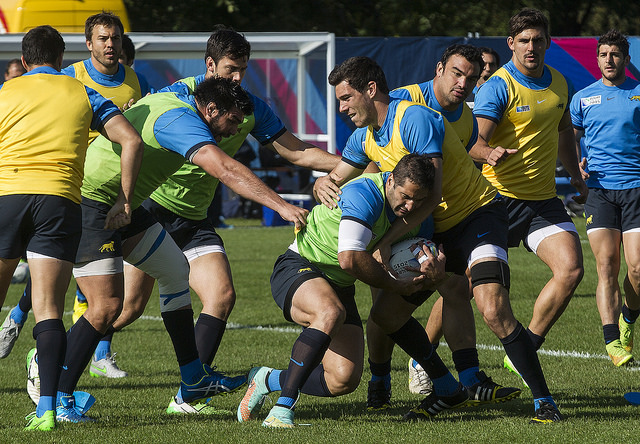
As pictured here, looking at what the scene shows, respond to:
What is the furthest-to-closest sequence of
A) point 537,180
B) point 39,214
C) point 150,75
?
point 150,75
point 537,180
point 39,214

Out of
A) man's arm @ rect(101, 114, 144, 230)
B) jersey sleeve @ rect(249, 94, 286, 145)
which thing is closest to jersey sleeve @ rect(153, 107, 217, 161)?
man's arm @ rect(101, 114, 144, 230)

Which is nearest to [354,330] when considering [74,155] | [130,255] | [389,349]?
[389,349]

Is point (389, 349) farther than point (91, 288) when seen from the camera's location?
Yes

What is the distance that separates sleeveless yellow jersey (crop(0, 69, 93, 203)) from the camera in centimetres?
557

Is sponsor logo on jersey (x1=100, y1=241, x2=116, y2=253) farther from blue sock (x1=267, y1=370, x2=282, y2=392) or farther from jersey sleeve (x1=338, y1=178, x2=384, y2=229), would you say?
jersey sleeve (x1=338, y1=178, x2=384, y2=229)

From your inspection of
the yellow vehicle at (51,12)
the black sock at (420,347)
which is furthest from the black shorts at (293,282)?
the yellow vehicle at (51,12)

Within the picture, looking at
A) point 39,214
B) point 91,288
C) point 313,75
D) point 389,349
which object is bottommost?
point 313,75

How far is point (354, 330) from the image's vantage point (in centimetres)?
620

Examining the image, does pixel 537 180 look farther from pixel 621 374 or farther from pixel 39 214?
pixel 39 214

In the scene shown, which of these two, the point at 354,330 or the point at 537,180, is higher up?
the point at 537,180

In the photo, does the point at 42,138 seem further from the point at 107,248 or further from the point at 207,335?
the point at 207,335

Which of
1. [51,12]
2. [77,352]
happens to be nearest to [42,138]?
[77,352]

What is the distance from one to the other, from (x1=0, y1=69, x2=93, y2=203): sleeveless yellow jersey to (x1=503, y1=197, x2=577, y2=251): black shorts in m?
3.27

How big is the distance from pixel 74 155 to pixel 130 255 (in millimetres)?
926
